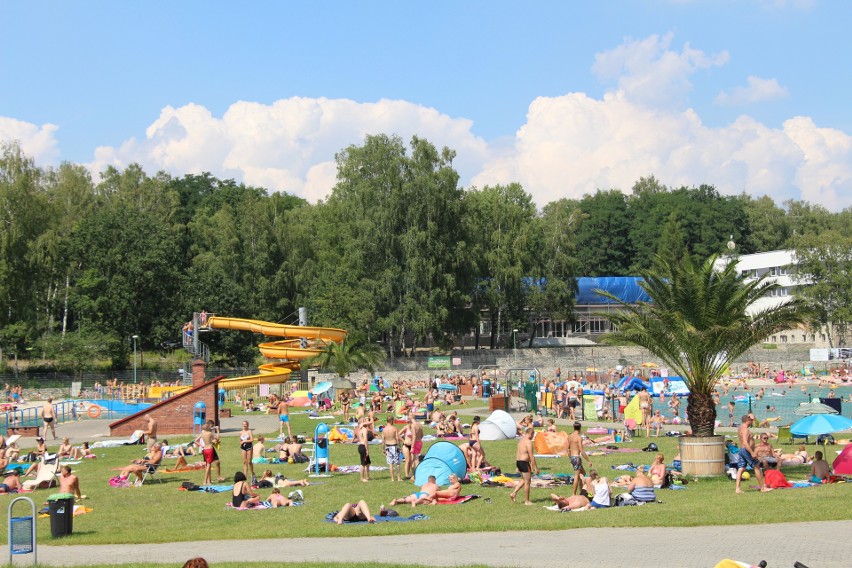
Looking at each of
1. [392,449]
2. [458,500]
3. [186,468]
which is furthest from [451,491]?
[186,468]

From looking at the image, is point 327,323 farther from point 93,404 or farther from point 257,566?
point 257,566

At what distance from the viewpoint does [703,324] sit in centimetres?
1922

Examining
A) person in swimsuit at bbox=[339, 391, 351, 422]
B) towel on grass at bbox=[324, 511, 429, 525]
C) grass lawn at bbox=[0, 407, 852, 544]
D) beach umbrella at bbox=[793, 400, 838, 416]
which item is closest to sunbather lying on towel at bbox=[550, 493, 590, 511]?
grass lawn at bbox=[0, 407, 852, 544]

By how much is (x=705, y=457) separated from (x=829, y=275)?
2521 inches

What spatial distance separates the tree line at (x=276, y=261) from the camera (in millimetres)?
58562

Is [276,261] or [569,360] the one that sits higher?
[276,261]

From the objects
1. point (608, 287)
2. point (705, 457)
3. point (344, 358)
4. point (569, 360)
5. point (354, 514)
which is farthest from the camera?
point (608, 287)

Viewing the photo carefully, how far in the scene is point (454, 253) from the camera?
6353 centimetres

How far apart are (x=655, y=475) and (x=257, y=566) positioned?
9093 millimetres

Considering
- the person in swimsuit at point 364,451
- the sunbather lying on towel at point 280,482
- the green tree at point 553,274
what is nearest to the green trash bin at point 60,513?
the sunbather lying on towel at point 280,482

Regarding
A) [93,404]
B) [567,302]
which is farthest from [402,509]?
[567,302]

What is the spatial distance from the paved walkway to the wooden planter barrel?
19.2ft

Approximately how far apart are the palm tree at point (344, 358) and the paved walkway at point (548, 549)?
1419 inches

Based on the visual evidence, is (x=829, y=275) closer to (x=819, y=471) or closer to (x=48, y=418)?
(x=819, y=471)
